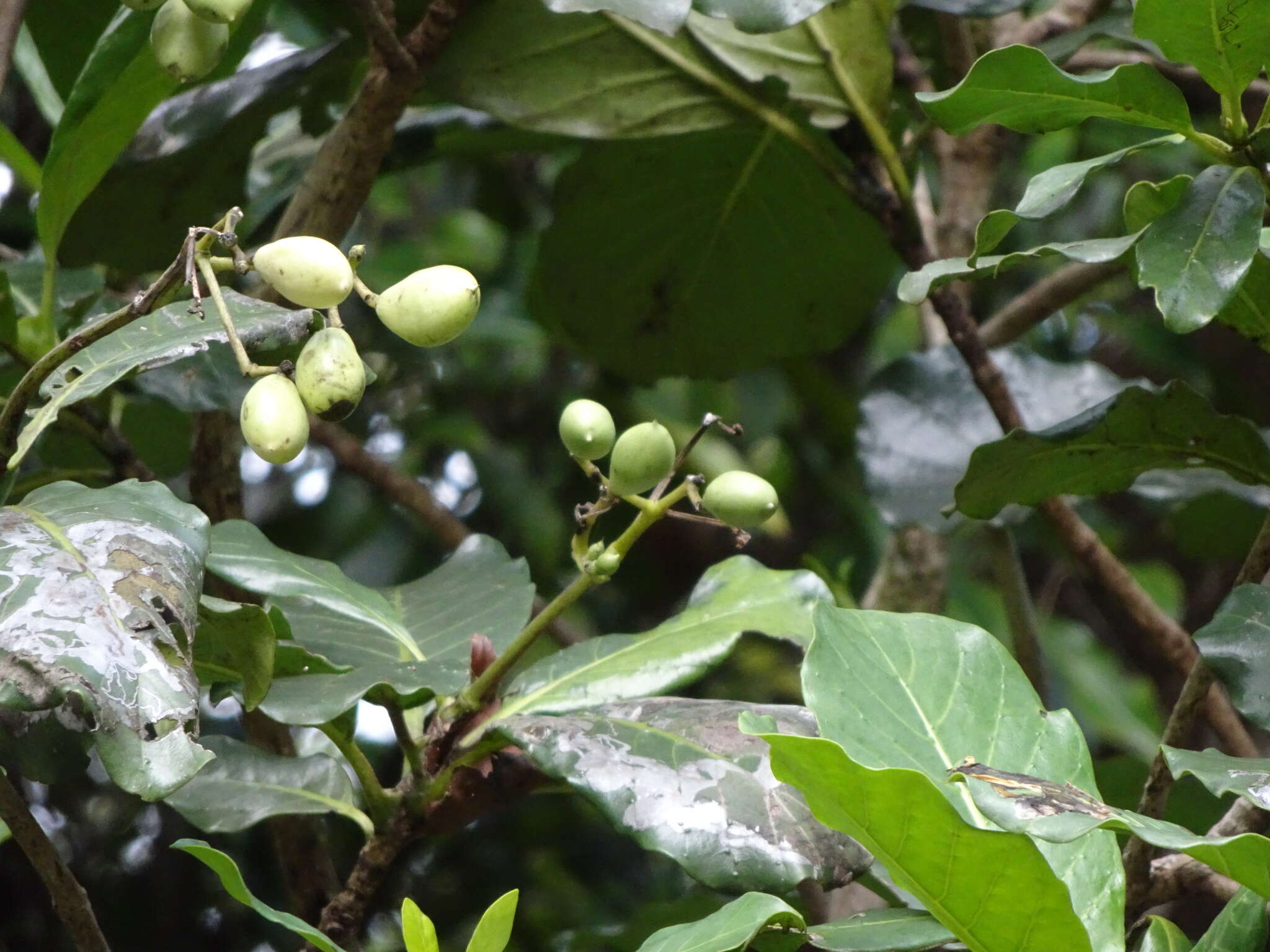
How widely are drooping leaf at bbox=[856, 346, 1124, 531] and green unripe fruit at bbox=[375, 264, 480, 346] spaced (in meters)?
0.60

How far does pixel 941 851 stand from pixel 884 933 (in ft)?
0.27

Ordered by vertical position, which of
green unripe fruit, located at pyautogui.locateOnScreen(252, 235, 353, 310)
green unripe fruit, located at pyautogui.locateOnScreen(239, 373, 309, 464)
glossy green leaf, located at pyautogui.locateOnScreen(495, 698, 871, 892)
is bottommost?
glossy green leaf, located at pyautogui.locateOnScreen(495, 698, 871, 892)

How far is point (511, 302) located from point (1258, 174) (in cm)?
148

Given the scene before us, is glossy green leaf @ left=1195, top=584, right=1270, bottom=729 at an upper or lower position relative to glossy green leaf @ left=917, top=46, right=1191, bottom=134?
lower

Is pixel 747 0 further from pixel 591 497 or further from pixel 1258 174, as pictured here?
pixel 591 497

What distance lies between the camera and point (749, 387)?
78.2 inches

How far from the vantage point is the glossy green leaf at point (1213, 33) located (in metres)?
0.62

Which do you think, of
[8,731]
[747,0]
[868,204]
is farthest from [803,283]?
[8,731]

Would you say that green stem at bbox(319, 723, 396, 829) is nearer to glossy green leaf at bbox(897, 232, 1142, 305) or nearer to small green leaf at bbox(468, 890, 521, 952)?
small green leaf at bbox(468, 890, 521, 952)

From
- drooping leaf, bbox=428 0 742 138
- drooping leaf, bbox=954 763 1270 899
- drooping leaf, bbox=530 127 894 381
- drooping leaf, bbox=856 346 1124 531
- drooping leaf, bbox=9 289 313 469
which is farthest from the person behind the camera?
drooping leaf, bbox=530 127 894 381

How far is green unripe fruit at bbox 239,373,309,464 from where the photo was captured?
0.54 meters

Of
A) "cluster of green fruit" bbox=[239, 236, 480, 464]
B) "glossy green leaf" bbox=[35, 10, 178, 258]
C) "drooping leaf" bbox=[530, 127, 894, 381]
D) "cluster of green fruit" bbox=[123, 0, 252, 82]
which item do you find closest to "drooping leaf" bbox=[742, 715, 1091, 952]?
"cluster of green fruit" bbox=[239, 236, 480, 464]

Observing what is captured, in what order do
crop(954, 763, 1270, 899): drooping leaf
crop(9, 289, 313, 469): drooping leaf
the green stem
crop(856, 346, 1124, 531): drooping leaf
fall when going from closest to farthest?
crop(954, 763, 1270, 899): drooping leaf < crop(9, 289, 313, 469): drooping leaf < the green stem < crop(856, 346, 1124, 531): drooping leaf

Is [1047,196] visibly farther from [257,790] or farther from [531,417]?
[531,417]
